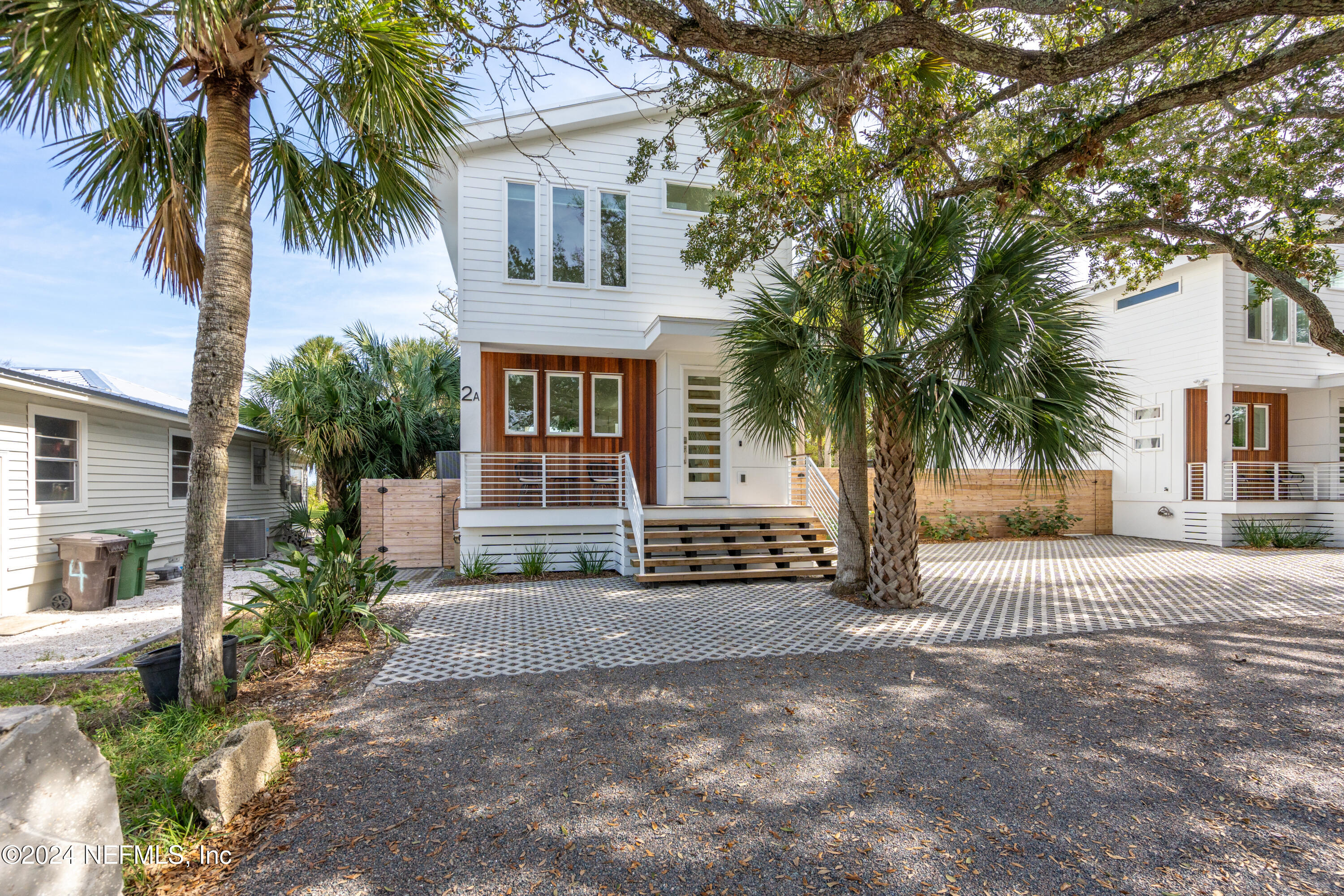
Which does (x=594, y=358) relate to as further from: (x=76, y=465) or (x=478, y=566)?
(x=76, y=465)

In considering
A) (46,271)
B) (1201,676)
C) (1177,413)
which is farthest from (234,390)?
(46,271)

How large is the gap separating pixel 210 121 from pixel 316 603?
158 inches

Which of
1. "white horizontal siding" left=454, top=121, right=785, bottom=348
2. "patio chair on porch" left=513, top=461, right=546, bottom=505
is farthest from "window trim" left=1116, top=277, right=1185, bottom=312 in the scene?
"patio chair on porch" left=513, top=461, right=546, bottom=505

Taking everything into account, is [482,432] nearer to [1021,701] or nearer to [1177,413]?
[1021,701]

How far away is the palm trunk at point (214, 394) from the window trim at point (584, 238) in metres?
6.43

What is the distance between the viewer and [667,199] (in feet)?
36.9

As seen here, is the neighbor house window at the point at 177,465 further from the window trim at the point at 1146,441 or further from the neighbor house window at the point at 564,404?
the window trim at the point at 1146,441

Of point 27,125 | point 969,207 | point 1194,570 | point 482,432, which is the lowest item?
point 1194,570

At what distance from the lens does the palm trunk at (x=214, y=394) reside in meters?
4.06

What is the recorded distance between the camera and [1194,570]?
10305 mm

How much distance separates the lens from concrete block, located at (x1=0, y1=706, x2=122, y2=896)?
78.8 inches

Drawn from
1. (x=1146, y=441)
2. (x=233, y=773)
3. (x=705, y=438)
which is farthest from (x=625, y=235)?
(x=1146, y=441)

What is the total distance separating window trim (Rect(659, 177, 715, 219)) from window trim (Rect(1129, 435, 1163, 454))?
1336cm

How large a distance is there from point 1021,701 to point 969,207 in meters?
5.15
